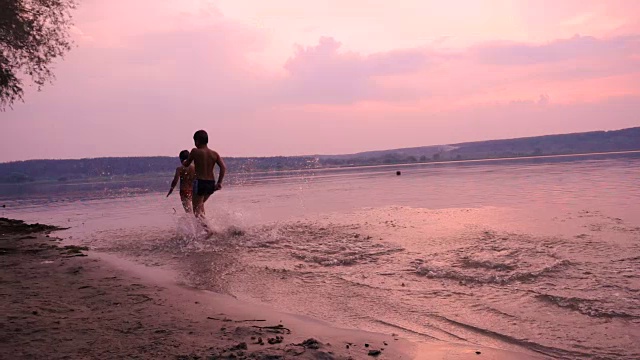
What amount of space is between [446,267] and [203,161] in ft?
24.2

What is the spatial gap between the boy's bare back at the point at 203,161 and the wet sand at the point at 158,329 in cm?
585

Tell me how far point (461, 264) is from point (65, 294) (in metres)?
5.48

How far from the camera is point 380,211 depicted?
14984 mm

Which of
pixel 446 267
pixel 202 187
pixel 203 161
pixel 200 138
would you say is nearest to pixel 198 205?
pixel 202 187

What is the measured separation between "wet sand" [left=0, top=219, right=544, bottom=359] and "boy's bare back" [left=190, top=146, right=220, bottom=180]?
19.2 ft

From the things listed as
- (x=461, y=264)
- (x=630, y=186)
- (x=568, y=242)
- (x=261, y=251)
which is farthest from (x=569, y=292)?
(x=630, y=186)

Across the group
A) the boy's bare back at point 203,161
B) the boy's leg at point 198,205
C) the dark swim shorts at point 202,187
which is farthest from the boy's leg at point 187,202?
the boy's bare back at point 203,161

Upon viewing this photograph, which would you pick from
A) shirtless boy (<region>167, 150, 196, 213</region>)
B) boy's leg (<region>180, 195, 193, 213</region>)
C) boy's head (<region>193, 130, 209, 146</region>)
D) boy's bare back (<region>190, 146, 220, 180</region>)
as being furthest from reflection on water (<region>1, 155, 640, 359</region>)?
boy's head (<region>193, 130, 209, 146</region>)

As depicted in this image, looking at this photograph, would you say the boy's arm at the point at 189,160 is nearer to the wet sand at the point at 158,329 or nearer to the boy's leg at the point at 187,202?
the boy's leg at the point at 187,202

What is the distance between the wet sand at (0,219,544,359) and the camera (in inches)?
134

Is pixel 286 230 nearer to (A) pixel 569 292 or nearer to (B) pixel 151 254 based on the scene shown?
(B) pixel 151 254

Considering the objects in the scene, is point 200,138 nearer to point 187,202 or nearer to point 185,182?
point 185,182

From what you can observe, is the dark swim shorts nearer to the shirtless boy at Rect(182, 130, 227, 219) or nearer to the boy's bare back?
the shirtless boy at Rect(182, 130, 227, 219)

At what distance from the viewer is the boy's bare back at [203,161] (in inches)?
464
